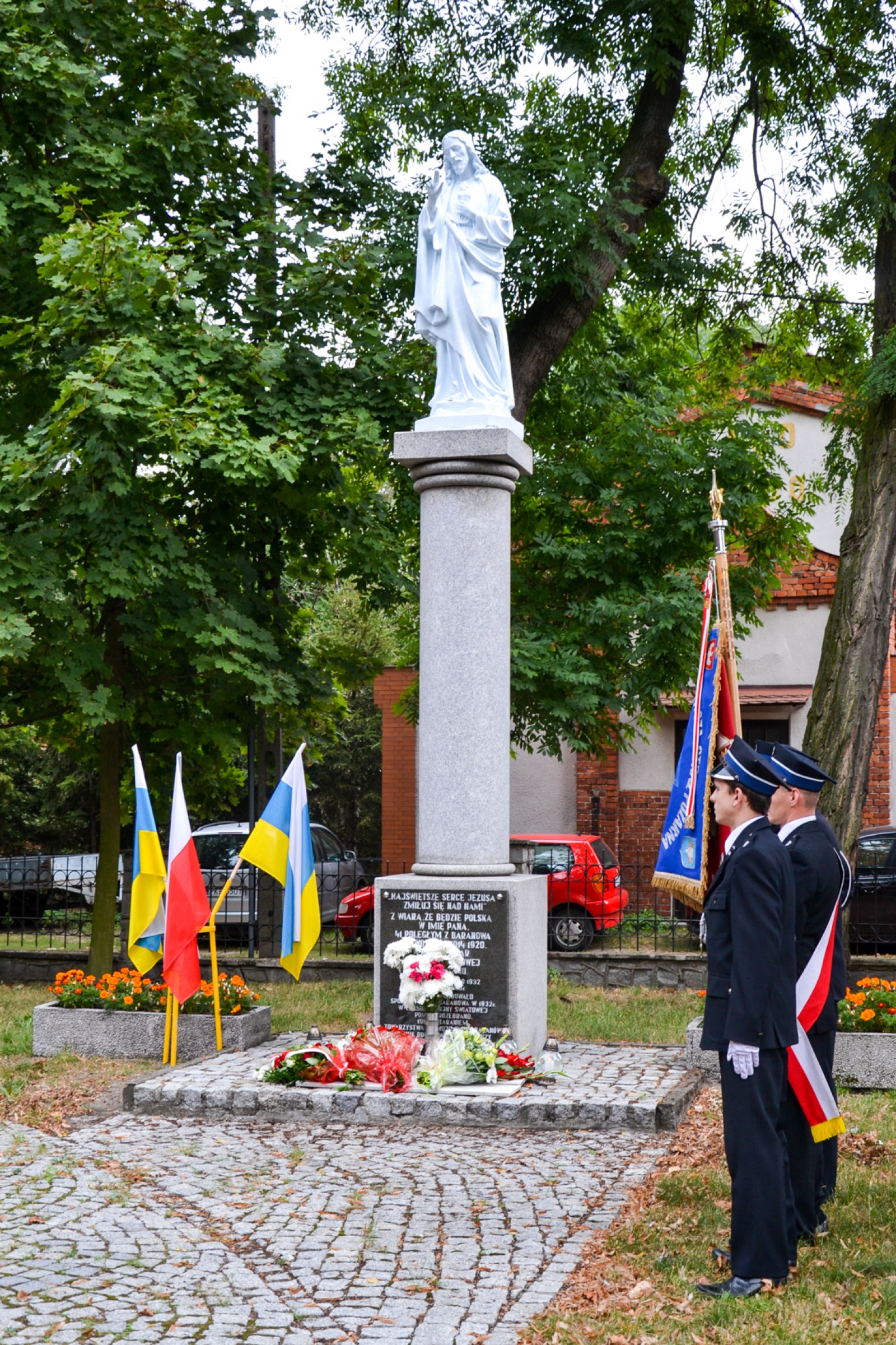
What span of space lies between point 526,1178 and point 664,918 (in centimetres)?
848

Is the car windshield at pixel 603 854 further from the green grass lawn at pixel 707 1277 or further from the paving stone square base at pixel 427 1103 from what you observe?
the green grass lawn at pixel 707 1277

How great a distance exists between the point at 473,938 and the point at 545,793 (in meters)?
12.9

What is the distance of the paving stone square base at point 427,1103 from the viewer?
7758 mm

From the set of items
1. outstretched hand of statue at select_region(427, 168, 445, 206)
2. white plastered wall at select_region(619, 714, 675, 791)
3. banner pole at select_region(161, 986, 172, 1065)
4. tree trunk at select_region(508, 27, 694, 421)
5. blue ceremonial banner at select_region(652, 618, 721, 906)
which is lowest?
banner pole at select_region(161, 986, 172, 1065)

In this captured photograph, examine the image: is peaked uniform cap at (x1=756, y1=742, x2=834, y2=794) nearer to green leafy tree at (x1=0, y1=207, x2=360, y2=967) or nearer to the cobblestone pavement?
the cobblestone pavement

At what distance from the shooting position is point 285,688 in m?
12.1

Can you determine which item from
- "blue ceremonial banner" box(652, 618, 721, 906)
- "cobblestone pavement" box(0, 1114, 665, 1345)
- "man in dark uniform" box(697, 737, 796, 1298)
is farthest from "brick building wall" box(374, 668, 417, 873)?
"man in dark uniform" box(697, 737, 796, 1298)

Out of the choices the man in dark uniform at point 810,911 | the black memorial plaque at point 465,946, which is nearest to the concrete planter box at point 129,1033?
the black memorial plaque at point 465,946

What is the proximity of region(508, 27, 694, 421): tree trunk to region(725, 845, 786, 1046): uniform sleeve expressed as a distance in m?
9.37

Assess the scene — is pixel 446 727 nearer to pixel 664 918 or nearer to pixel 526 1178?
pixel 526 1178

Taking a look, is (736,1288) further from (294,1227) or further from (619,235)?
(619,235)

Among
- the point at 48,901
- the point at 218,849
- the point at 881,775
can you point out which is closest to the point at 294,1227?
the point at 218,849

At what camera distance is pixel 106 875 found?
12.8m

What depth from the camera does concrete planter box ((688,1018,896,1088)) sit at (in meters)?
9.00
